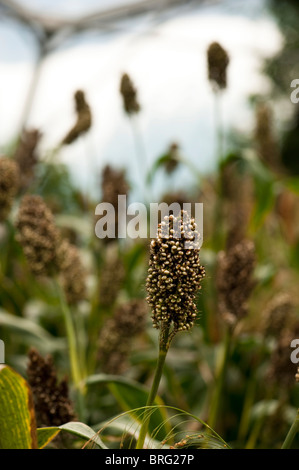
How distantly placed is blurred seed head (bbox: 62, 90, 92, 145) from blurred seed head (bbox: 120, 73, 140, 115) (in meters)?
0.06

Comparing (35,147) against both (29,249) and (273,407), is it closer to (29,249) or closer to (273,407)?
(29,249)

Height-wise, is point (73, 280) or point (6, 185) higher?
point (6, 185)

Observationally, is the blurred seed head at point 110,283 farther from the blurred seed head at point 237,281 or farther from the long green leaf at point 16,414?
the long green leaf at point 16,414

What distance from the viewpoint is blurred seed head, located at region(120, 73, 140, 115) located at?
792 millimetres

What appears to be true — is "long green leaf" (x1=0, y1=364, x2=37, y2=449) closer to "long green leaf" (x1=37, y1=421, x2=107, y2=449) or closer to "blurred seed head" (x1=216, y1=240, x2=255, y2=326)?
"long green leaf" (x1=37, y1=421, x2=107, y2=449)

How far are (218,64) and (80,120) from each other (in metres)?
0.21

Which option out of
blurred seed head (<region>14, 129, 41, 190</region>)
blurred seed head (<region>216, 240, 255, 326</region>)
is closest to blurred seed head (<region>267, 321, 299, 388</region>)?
blurred seed head (<region>216, 240, 255, 326</region>)

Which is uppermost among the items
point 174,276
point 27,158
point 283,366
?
point 27,158

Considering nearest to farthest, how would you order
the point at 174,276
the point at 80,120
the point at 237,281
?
the point at 174,276
the point at 237,281
the point at 80,120

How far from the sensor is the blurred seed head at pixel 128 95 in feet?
2.60

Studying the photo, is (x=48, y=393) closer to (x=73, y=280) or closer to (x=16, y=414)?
(x=16, y=414)

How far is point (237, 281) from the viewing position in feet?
1.84

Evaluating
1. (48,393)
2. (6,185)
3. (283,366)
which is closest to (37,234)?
(6,185)

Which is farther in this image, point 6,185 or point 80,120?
point 80,120
